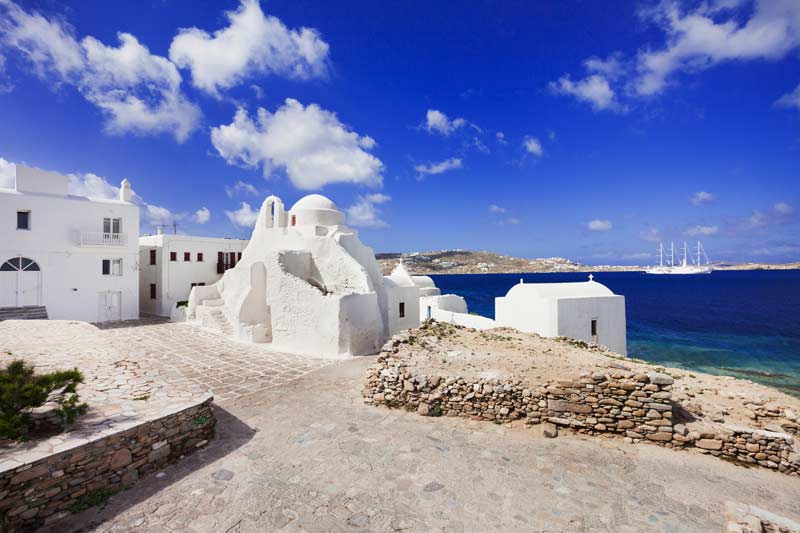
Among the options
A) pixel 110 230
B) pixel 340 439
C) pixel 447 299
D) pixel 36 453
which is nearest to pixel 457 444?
pixel 340 439

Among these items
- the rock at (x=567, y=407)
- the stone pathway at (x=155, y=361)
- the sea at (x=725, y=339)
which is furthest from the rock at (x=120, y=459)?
the sea at (x=725, y=339)

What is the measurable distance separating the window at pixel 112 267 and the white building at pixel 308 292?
4.67m

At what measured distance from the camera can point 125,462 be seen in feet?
17.8

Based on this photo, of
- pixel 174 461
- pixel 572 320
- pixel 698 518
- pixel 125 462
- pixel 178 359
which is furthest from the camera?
pixel 572 320

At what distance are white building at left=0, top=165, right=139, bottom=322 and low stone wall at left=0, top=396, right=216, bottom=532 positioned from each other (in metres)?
19.7

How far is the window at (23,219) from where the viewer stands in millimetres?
19047

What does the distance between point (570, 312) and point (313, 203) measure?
558 inches

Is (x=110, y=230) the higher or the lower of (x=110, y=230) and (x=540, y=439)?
the higher

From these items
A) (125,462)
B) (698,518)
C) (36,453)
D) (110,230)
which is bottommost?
(698,518)

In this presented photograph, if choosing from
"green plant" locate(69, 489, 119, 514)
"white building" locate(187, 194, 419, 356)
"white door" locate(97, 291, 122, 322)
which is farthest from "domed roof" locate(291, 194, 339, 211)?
"green plant" locate(69, 489, 119, 514)

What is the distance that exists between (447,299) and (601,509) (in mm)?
20407

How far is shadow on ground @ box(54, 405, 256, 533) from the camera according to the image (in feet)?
15.3

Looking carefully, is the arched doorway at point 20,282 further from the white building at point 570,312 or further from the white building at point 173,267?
the white building at point 570,312

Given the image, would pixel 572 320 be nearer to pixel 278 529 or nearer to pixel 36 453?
pixel 278 529
